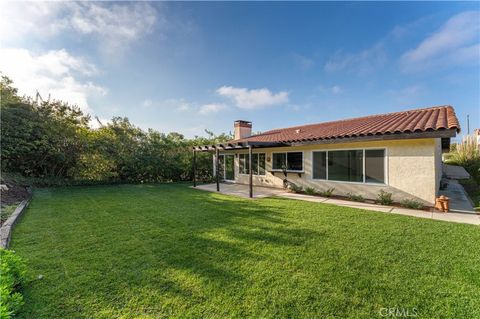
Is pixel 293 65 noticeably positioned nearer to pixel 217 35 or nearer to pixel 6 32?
pixel 217 35

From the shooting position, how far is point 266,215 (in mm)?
6820

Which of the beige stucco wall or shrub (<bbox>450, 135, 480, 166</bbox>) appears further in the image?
shrub (<bbox>450, 135, 480, 166</bbox>)

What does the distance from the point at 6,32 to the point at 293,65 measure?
13.8 metres

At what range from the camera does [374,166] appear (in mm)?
8766

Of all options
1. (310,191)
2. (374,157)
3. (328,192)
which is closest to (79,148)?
(310,191)

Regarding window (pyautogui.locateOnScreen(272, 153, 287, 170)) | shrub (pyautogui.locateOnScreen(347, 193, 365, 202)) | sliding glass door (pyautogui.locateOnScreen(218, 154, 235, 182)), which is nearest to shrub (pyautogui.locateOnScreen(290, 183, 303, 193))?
window (pyautogui.locateOnScreen(272, 153, 287, 170))

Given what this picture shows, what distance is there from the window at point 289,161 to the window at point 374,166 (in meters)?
3.35

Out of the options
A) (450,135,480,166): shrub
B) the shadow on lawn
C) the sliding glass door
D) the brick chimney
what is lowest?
the shadow on lawn

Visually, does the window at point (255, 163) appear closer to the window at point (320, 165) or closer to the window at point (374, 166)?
the window at point (320, 165)

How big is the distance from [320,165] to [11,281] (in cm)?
1072

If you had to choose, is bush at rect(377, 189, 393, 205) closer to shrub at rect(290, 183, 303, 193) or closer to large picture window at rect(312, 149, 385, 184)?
large picture window at rect(312, 149, 385, 184)

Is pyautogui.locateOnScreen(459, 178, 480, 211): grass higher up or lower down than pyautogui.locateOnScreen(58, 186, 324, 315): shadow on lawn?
higher up

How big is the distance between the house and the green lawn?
7.88 feet

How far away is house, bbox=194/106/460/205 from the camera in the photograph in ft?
24.5
